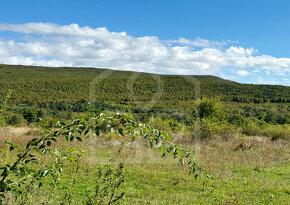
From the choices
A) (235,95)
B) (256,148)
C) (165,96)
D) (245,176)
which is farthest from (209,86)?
(245,176)

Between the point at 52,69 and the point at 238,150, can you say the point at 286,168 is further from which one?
the point at 52,69

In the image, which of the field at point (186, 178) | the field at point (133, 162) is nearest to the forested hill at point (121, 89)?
the field at point (133, 162)

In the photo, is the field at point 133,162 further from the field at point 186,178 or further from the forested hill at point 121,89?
the forested hill at point 121,89

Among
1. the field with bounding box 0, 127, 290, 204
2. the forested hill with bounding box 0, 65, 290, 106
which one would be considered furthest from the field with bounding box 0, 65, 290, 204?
the forested hill with bounding box 0, 65, 290, 106

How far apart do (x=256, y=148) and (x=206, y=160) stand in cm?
436

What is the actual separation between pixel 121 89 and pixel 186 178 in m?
68.8

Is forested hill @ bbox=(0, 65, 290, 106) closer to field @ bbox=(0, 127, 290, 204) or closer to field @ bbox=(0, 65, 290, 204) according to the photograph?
field @ bbox=(0, 65, 290, 204)

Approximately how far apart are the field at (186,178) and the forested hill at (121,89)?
1894 inches

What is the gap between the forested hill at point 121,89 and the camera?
6500 cm

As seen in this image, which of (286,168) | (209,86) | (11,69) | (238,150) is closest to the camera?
(286,168)

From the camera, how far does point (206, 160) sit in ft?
35.8

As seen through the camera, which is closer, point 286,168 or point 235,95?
point 286,168

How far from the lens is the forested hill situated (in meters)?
65.0

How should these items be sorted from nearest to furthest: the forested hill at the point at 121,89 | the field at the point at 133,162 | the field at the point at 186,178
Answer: the field at the point at 133,162
the field at the point at 186,178
the forested hill at the point at 121,89
